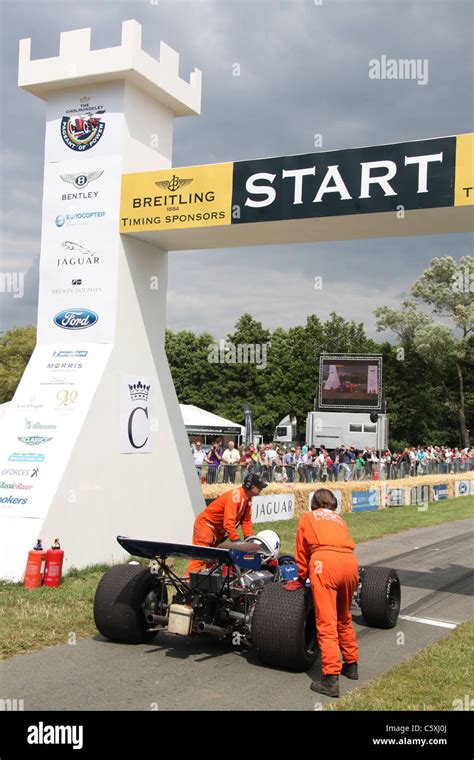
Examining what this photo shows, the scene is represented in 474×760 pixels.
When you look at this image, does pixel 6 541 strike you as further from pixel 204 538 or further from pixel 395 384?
pixel 395 384

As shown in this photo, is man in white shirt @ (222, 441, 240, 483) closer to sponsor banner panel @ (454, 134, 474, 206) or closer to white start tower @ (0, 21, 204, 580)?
white start tower @ (0, 21, 204, 580)

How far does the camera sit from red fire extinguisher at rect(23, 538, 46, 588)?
874cm

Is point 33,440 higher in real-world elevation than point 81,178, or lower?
lower

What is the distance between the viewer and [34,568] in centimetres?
875

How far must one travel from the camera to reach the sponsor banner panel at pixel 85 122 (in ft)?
36.6

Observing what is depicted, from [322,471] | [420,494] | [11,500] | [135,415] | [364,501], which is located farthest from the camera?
[420,494]

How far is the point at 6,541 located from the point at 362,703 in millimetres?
5535

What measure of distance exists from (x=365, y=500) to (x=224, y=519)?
14.2 metres

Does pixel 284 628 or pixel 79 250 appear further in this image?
pixel 79 250

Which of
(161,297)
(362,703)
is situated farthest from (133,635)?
(161,297)

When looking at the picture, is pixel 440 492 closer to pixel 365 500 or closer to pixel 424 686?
pixel 365 500

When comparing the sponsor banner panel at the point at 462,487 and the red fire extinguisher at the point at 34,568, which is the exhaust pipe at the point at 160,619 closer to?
the red fire extinguisher at the point at 34,568

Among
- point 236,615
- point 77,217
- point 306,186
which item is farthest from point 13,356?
point 236,615

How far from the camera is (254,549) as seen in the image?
680 cm
